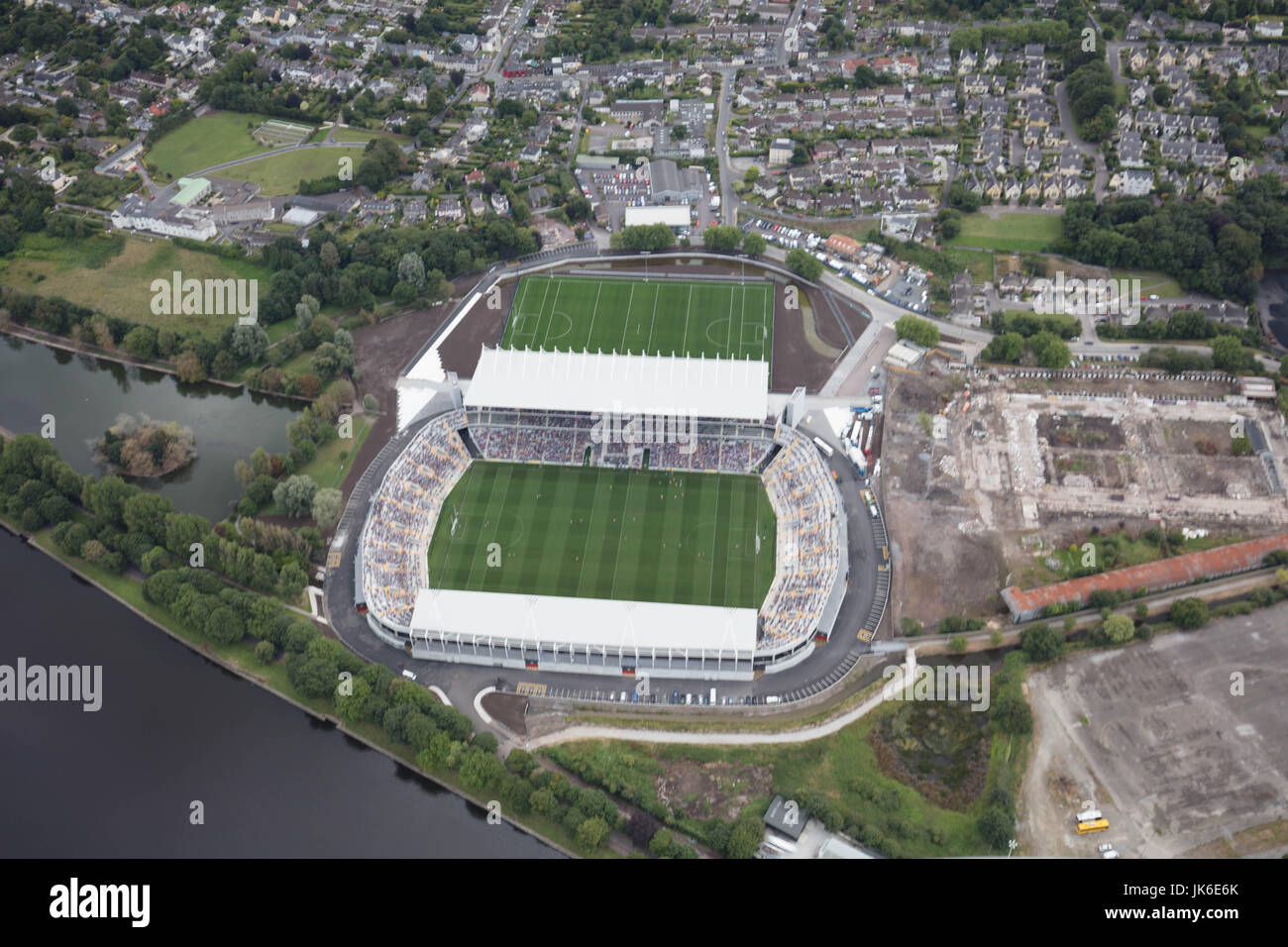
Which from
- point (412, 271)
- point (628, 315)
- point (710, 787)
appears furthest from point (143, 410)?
point (710, 787)

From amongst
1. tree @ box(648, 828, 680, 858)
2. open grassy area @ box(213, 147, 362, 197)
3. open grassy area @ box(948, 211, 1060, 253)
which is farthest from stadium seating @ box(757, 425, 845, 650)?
open grassy area @ box(213, 147, 362, 197)

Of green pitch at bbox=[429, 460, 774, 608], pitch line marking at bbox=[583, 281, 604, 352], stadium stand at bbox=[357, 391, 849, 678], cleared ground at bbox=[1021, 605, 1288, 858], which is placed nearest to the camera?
cleared ground at bbox=[1021, 605, 1288, 858]

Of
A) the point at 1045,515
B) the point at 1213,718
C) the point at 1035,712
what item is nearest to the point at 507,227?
the point at 1045,515

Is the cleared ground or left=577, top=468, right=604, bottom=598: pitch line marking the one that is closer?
the cleared ground

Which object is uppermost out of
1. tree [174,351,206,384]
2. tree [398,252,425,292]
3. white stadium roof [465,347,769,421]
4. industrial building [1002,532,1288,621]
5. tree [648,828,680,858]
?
tree [398,252,425,292]

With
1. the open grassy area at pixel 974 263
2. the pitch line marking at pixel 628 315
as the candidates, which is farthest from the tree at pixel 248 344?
the open grassy area at pixel 974 263

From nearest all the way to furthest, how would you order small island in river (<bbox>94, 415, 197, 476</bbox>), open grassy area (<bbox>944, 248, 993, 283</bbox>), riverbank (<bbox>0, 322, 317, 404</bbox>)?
1. small island in river (<bbox>94, 415, 197, 476</bbox>)
2. riverbank (<bbox>0, 322, 317, 404</bbox>)
3. open grassy area (<bbox>944, 248, 993, 283</bbox>)

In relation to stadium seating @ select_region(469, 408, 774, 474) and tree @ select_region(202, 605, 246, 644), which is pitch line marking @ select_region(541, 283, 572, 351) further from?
tree @ select_region(202, 605, 246, 644)
